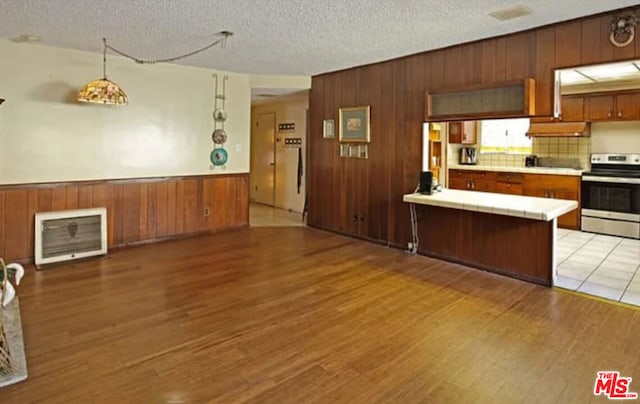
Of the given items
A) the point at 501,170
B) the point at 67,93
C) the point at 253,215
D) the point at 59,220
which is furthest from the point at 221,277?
the point at 501,170

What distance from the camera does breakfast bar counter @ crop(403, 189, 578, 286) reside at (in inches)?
158

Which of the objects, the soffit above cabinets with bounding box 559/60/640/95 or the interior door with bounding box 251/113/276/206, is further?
the interior door with bounding box 251/113/276/206

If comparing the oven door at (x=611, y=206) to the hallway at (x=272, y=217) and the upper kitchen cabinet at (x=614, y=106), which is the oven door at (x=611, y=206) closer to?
the upper kitchen cabinet at (x=614, y=106)

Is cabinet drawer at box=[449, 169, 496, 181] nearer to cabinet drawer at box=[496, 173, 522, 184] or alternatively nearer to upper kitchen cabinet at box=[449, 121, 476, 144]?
cabinet drawer at box=[496, 173, 522, 184]

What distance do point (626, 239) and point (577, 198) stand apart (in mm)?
855

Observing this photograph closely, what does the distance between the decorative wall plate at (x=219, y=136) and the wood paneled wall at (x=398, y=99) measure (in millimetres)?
1366

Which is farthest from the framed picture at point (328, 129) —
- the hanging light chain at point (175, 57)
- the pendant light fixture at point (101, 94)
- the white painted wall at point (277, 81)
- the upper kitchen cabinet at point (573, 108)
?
the upper kitchen cabinet at point (573, 108)

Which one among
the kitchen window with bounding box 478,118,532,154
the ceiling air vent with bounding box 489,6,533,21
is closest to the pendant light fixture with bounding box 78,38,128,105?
the ceiling air vent with bounding box 489,6,533,21

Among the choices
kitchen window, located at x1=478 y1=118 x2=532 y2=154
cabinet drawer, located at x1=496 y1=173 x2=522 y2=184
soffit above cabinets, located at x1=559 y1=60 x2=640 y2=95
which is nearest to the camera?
soffit above cabinets, located at x1=559 y1=60 x2=640 y2=95

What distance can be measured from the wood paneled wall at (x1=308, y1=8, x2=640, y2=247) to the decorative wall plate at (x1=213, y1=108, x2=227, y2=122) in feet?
4.43

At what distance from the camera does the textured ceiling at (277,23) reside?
334cm

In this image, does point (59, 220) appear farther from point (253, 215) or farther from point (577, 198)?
point (577, 198)

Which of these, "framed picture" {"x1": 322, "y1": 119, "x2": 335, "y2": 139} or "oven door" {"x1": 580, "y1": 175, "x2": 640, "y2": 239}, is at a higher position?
"framed picture" {"x1": 322, "y1": 119, "x2": 335, "y2": 139}

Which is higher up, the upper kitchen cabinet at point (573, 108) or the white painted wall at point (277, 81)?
the white painted wall at point (277, 81)
